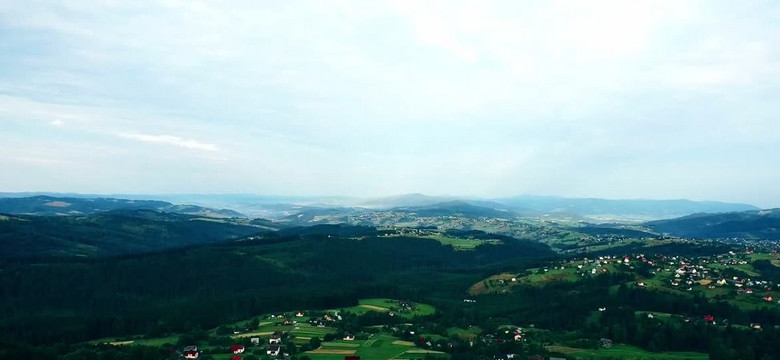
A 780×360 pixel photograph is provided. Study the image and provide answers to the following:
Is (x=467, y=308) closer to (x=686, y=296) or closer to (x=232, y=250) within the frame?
(x=686, y=296)

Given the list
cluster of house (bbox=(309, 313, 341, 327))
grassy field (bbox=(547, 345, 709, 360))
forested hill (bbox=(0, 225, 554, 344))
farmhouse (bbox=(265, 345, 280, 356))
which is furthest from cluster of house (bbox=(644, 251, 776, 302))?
farmhouse (bbox=(265, 345, 280, 356))

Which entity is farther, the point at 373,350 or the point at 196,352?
the point at 373,350

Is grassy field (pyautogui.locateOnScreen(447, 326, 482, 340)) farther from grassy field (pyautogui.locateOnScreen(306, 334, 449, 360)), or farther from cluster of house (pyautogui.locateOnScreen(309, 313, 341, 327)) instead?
cluster of house (pyautogui.locateOnScreen(309, 313, 341, 327))

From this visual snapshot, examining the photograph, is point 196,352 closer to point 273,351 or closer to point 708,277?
point 273,351

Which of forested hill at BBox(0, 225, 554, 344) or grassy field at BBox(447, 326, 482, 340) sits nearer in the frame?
grassy field at BBox(447, 326, 482, 340)

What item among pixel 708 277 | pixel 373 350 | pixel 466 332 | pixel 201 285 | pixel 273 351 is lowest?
pixel 201 285

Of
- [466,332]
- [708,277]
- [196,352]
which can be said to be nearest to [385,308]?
[466,332]

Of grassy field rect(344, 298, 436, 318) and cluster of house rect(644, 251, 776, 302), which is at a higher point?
cluster of house rect(644, 251, 776, 302)
